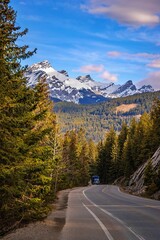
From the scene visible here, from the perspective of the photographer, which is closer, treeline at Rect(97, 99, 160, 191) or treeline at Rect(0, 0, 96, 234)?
treeline at Rect(0, 0, 96, 234)

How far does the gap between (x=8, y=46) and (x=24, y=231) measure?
6.87 meters

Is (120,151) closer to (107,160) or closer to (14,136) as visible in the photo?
(107,160)

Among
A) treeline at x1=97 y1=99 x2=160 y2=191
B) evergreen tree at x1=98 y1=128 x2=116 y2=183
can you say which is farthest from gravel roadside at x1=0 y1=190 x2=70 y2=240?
evergreen tree at x1=98 y1=128 x2=116 y2=183

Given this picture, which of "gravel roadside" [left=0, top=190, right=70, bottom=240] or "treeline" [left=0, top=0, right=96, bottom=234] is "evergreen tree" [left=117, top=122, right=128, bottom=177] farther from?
"gravel roadside" [left=0, top=190, right=70, bottom=240]

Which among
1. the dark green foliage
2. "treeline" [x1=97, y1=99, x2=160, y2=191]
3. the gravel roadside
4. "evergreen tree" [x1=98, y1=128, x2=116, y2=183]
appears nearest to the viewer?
the gravel roadside

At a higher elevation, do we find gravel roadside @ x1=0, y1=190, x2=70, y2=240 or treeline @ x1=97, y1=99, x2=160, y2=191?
treeline @ x1=97, y1=99, x2=160, y2=191

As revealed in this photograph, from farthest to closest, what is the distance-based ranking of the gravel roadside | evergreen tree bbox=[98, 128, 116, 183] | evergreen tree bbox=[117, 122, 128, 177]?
evergreen tree bbox=[98, 128, 116, 183] < evergreen tree bbox=[117, 122, 128, 177] < the gravel roadside

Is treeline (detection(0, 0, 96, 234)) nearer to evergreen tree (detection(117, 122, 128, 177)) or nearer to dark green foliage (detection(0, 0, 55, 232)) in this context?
dark green foliage (detection(0, 0, 55, 232))

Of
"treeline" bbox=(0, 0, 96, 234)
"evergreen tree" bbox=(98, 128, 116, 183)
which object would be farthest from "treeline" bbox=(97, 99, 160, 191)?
"treeline" bbox=(0, 0, 96, 234)

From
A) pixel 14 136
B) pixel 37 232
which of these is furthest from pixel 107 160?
pixel 37 232

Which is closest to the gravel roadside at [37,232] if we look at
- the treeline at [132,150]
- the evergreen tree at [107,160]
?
the treeline at [132,150]

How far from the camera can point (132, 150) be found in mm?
79750

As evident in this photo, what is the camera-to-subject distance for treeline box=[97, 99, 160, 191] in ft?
217

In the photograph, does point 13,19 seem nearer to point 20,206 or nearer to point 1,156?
point 1,156
